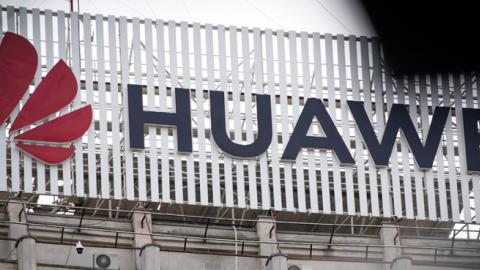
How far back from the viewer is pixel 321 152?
4412 cm

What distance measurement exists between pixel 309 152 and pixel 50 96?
894 cm

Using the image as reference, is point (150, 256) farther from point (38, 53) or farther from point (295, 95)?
point (38, 53)

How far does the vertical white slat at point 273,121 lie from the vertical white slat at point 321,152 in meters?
1.47

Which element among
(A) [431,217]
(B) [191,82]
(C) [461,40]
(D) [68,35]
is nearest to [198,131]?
(B) [191,82]

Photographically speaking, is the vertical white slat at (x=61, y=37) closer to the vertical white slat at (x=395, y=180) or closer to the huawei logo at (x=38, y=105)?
the huawei logo at (x=38, y=105)

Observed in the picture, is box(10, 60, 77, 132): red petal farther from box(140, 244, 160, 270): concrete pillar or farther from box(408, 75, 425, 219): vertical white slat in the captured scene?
box(408, 75, 425, 219): vertical white slat

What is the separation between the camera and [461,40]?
7.55ft

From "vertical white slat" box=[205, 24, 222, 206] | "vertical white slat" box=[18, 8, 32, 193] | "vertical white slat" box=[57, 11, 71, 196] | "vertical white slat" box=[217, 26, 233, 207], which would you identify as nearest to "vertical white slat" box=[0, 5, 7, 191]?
"vertical white slat" box=[18, 8, 32, 193]

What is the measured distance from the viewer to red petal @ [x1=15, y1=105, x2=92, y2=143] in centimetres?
4125

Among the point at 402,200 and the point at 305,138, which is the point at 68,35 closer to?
the point at 305,138

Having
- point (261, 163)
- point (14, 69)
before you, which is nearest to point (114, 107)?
point (14, 69)

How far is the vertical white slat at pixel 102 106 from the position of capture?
4172 cm

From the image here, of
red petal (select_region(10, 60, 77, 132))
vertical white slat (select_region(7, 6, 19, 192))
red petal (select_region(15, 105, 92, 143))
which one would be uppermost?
red petal (select_region(10, 60, 77, 132))

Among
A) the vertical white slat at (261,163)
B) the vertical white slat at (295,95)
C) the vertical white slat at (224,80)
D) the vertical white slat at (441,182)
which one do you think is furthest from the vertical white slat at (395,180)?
the vertical white slat at (224,80)
